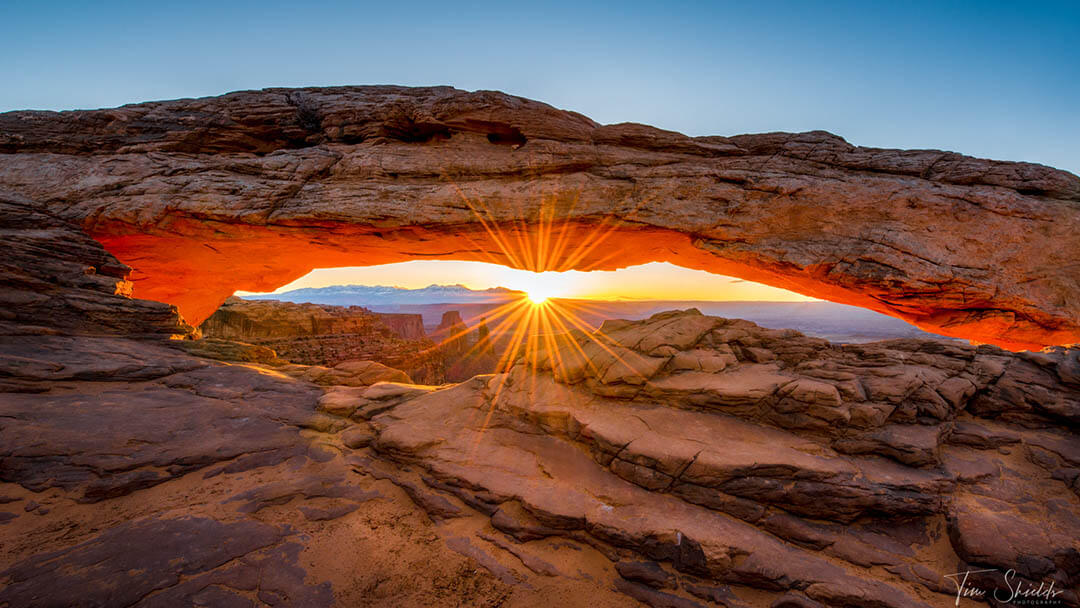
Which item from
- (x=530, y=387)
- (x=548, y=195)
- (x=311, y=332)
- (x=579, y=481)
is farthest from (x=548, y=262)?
(x=311, y=332)

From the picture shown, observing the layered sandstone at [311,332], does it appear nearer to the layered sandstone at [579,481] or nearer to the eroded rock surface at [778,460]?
the layered sandstone at [579,481]

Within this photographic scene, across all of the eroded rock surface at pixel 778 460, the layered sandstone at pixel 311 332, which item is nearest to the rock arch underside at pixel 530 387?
the eroded rock surface at pixel 778 460

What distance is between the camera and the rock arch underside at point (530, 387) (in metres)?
4.56

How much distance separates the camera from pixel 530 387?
803 centimetres

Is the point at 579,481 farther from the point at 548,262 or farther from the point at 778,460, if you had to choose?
the point at 548,262

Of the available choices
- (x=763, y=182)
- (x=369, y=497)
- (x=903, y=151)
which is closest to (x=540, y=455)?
(x=369, y=497)

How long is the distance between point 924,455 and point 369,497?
865 centimetres

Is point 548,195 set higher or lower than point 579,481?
higher

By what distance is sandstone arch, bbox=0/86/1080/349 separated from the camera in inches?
356

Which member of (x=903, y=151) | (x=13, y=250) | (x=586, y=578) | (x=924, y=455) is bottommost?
(x=586, y=578)

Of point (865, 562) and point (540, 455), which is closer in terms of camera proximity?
point (865, 562)

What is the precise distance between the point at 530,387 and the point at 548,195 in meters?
5.69

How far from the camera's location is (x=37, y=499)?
5133 millimetres

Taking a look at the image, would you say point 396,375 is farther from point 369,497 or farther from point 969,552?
point 969,552
